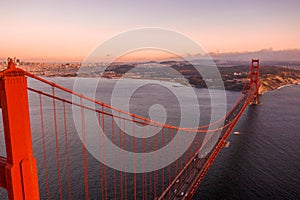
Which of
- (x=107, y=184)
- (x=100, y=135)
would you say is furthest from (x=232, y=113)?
(x=107, y=184)

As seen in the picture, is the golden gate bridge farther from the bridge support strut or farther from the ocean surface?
the ocean surface

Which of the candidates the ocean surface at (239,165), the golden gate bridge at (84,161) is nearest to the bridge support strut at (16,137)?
the golden gate bridge at (84,161)

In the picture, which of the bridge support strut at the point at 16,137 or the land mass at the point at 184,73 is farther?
the land mass at the point at 184,73

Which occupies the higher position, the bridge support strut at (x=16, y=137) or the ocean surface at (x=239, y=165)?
the bridge support strut at (x=16, y=137)

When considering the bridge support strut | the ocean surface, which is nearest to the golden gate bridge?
the bridge support strut

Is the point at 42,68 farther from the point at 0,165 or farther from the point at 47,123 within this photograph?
the point at 0,165

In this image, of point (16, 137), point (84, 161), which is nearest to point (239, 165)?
point (84, 161)

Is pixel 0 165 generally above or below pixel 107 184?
above

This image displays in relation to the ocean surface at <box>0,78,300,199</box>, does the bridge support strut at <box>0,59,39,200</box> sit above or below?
above

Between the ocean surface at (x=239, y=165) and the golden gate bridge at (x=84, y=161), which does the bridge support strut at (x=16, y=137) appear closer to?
the golden gate bridge at (x=84, y=161)

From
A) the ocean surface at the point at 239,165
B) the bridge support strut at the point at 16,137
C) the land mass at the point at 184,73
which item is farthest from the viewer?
the land mass at the point at 184,73

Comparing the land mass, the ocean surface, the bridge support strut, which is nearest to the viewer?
the bridge support strut
